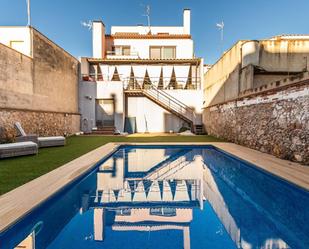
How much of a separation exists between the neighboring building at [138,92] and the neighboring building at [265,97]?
11.0 ft

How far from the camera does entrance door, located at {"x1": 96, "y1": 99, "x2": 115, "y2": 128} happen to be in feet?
60.7

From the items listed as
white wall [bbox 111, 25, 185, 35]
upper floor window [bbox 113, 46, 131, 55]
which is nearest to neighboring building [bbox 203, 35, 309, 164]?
upper floor window [bbox 113, 46, 131, 55]

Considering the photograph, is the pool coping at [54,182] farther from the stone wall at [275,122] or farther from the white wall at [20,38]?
the white wall at [20,38]

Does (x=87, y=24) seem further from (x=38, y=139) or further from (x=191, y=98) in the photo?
(x=38, y=139)

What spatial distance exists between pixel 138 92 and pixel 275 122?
478 inches

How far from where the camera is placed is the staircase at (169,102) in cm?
1830

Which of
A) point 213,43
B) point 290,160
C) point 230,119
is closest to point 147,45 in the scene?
point 213,43

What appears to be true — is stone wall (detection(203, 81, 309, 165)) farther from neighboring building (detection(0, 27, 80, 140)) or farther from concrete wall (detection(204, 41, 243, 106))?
neighboring building (detection(0, 27, 80, 140))

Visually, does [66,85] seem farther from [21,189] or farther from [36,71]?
[21,189]

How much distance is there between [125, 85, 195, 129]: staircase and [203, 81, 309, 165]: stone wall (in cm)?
629

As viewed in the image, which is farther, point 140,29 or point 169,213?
point 140,29

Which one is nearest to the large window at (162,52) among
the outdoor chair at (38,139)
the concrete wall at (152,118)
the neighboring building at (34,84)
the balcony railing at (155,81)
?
the balcony railing at (155,81)

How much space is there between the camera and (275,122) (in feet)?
26.1

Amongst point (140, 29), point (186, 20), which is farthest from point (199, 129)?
point (140, 29)
